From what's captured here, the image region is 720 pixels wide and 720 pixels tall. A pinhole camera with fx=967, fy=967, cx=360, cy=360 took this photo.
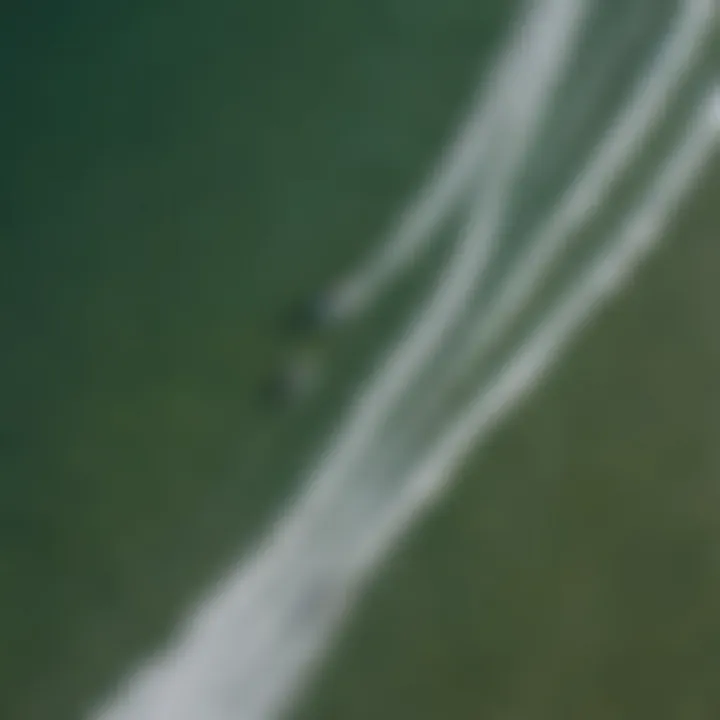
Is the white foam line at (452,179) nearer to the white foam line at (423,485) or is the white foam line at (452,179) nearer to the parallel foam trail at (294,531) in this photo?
the parallel foam trail at (294,531)

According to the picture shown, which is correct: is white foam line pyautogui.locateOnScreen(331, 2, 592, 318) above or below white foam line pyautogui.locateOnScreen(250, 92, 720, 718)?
above

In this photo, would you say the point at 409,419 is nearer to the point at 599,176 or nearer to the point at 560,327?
the point at 560,327

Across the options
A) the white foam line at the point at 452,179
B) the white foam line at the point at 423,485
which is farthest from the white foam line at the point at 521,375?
the white foam line at the point at 452,179

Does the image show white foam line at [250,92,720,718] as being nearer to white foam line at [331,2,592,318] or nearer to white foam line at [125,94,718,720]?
white foam line at [125,94,718,720]

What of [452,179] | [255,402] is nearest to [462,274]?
[452,179]

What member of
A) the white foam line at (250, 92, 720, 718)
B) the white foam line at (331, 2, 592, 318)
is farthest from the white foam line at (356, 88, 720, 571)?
the white foam line at (331, 2, 592, 318)

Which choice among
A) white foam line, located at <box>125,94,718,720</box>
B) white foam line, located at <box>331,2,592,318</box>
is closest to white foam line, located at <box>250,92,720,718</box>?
white foam line, located at <box>125,94,718,720</box>
